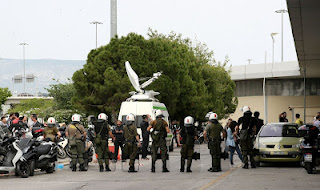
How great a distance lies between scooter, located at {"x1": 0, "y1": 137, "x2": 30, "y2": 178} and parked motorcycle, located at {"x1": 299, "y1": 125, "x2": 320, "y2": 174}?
24.7ft

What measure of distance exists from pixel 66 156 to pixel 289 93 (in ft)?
155

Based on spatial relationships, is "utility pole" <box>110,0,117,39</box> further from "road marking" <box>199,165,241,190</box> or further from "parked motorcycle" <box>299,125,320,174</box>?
"parked motorcycle" <box>299,125,320,174</box>

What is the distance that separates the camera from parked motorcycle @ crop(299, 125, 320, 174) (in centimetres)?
1708

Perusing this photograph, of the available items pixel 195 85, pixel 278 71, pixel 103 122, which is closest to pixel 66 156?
pixel 103 122

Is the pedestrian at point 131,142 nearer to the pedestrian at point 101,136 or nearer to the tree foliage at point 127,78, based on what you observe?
the pedestrian at point 101,136

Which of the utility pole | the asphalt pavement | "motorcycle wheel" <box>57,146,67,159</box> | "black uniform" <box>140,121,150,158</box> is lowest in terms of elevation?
the asphalt pavement

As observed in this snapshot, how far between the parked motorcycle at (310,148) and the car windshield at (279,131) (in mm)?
2568

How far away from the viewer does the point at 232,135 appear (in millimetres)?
20453

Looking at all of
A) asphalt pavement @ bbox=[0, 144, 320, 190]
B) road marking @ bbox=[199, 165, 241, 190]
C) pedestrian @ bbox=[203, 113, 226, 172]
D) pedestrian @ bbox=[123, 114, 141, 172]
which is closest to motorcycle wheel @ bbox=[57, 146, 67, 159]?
asphalt pavement @ bbox=[0, 144, 320, 190]

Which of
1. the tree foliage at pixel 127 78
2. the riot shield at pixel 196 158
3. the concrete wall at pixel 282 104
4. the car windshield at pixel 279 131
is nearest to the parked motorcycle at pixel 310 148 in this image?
the car windshield at pixel 279 131

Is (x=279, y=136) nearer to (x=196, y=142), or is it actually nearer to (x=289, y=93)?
(x=196, y=142)

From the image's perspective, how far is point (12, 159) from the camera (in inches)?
647

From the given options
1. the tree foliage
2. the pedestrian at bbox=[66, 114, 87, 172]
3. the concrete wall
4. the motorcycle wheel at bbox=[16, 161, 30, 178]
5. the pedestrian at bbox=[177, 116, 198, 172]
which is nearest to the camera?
the motorcycle wheel at bbox=[16, 161, 30, 178]

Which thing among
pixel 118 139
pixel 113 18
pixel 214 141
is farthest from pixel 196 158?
pixel 113 18
